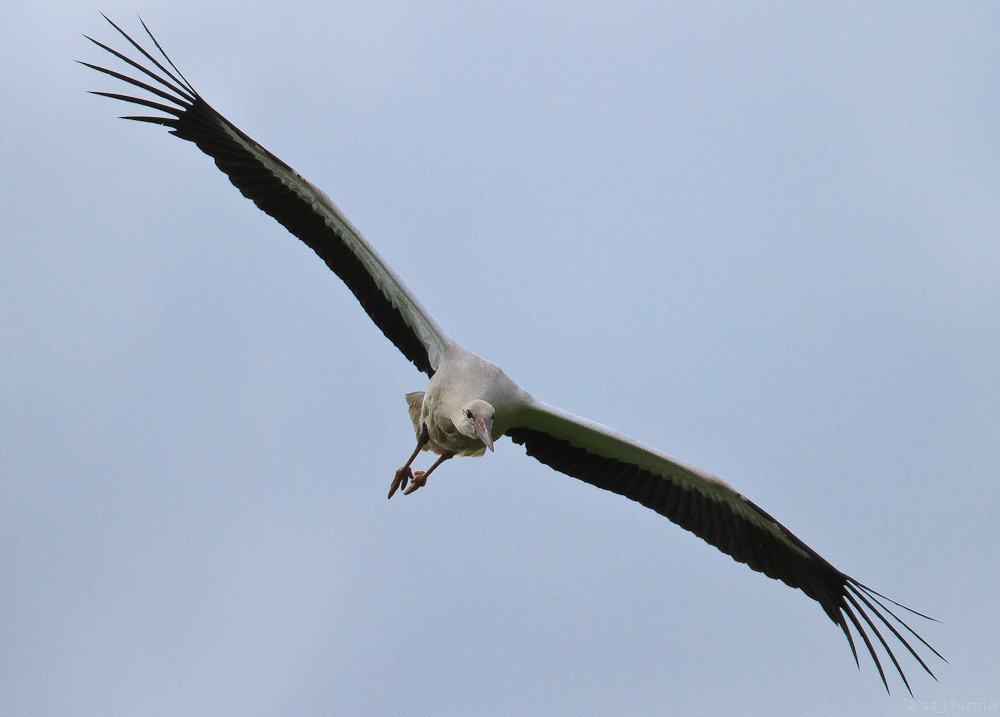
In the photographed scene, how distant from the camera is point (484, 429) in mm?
8055

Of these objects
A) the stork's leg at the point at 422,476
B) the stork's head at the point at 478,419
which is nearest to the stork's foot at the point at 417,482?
the stork's leg at the point at 422,476

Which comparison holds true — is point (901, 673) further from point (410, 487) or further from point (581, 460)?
point (410, 487)

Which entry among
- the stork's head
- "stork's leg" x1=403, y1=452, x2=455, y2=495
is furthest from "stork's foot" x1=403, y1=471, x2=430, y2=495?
the stork's head

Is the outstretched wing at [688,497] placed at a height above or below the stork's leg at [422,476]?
above

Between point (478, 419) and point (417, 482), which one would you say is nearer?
point (478, 419)

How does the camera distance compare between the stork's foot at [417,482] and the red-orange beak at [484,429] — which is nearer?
the red-orange beak at [484,429]

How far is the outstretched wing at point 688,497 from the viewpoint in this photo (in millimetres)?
8938

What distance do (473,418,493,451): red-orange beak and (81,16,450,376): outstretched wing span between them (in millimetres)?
823

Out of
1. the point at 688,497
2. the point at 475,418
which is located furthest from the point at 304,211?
the point at 688,497

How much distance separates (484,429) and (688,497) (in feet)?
6.92

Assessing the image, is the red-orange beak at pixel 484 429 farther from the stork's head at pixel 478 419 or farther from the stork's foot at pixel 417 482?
the stork's foot at pixel 417 482

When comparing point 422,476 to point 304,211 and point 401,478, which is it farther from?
point 304,211

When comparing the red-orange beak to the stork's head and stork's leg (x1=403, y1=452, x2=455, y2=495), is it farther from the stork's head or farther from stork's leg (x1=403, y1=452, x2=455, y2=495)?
stork's leg (x1=403, y1=452, x2=455, y2=495)

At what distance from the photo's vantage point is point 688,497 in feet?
30.2
